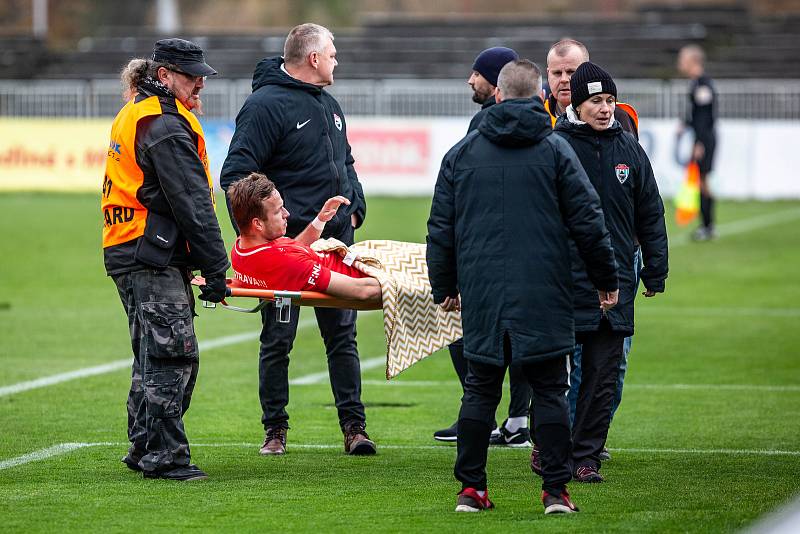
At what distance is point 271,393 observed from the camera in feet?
26.2

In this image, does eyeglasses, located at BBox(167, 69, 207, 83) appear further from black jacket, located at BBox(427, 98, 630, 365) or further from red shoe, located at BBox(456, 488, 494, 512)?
red shoe, located at BBox(456, 488, 494, 512)

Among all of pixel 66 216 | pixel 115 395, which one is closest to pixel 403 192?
pixel 66 216

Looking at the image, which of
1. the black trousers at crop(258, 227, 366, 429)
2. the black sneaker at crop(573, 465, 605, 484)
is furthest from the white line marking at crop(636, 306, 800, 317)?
the black sneaker at crop(573, 465, 605, 484)

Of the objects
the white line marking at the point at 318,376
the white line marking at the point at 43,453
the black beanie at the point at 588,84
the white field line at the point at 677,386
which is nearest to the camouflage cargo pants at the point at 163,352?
the white line marking at the point at 43,453

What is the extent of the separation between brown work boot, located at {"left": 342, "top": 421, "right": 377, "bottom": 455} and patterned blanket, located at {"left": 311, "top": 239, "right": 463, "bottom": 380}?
701 millimetres

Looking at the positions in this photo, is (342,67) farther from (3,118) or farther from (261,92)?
(261,92)

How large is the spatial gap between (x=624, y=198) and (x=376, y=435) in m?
2.37

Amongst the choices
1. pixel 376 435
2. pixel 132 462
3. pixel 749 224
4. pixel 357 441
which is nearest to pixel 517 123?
pixel 357 441

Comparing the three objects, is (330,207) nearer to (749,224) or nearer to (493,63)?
(493,63)

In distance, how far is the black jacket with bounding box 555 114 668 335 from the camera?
698 centimetres

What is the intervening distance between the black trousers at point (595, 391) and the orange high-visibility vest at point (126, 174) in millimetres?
1922

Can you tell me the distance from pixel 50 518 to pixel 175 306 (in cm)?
125

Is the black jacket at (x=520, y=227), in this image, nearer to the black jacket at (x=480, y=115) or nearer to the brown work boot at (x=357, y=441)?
the black jacket at (x=480, y=115)

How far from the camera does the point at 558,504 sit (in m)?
6.16
